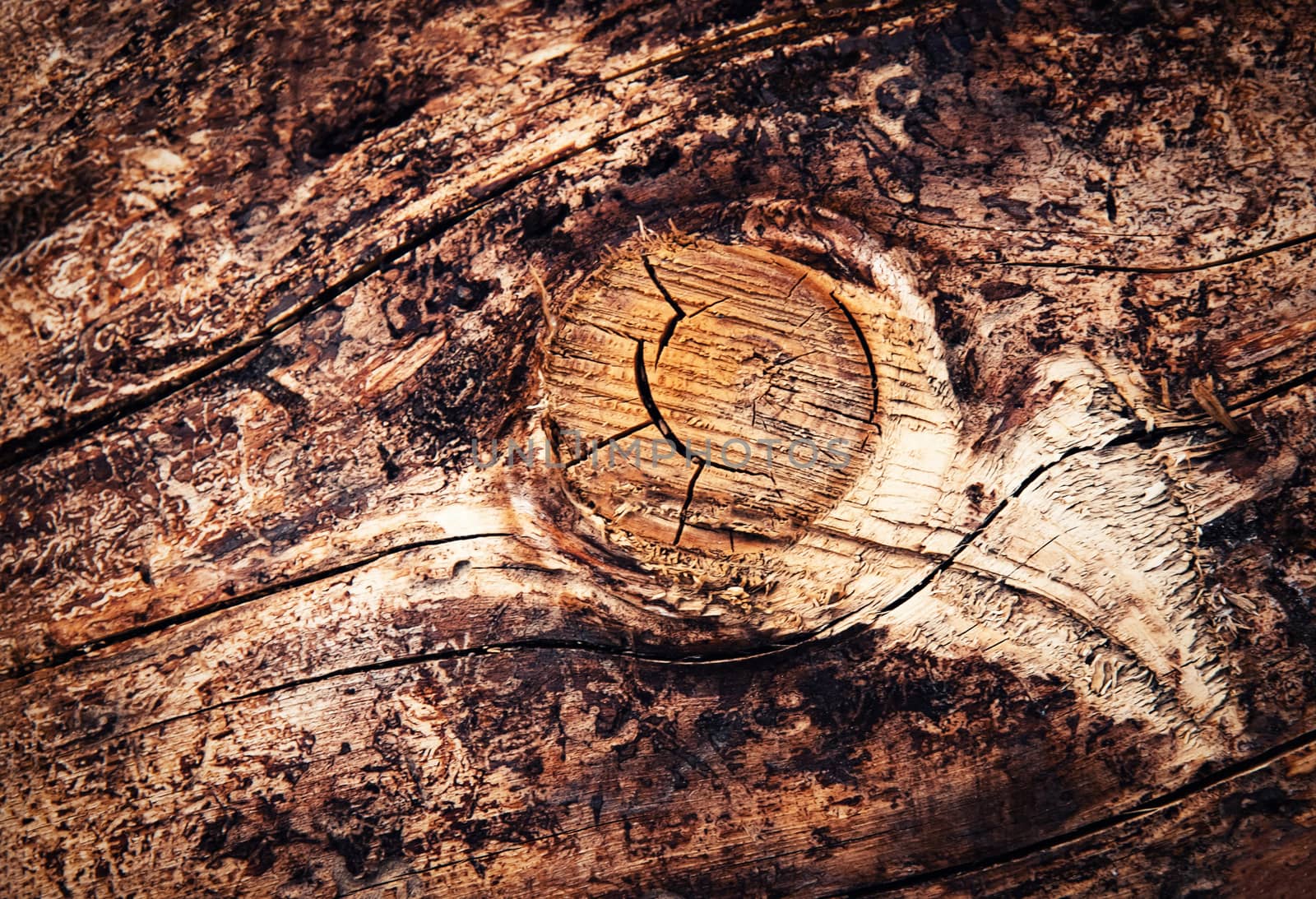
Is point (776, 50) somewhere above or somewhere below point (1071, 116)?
above

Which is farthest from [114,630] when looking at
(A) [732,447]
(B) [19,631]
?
(A) [732,447]

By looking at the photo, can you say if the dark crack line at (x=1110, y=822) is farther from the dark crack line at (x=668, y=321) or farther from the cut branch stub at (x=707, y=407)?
the dark crack line at (x=668, y=321)

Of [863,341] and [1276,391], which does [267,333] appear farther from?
[1276,391]

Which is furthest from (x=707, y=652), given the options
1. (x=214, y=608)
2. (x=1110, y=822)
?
(x=214, y=608)

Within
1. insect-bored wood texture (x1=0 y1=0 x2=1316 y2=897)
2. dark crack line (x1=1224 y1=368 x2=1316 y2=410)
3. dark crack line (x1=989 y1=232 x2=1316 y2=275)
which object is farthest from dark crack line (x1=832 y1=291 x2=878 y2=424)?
dark crack line (x1=1224 y1=368 x2=1316 y2=410)

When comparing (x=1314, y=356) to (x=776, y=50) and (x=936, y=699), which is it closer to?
(x=936, y=699)

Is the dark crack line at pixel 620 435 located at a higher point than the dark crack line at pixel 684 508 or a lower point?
higher

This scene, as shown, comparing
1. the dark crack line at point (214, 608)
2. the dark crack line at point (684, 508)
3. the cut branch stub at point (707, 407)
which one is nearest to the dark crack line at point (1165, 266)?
the cut branch stub at point (707, 407)
